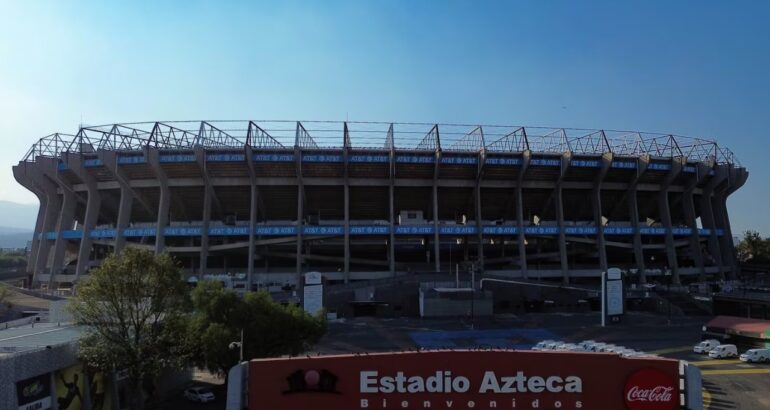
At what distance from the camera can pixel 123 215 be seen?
69688mm

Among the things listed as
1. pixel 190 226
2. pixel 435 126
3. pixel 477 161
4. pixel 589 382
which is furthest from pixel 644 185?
pixel 589 382

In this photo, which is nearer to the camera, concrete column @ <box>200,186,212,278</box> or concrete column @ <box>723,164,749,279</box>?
concrete column @ <box>200,186,212,278</box>

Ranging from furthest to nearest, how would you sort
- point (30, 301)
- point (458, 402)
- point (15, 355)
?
1. point (30, 301)
2. point (15, 355)
3. point (458, 402)

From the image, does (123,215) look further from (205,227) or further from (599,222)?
(599,222)

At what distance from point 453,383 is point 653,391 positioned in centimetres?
535

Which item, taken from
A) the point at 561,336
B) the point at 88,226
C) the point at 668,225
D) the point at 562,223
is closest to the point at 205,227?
the point at 88,226

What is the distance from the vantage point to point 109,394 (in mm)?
26656

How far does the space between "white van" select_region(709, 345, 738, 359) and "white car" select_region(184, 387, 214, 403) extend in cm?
3730

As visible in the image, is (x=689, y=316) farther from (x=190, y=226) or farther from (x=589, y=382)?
(x=190, y=226)

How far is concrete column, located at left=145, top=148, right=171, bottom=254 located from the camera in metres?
64.9

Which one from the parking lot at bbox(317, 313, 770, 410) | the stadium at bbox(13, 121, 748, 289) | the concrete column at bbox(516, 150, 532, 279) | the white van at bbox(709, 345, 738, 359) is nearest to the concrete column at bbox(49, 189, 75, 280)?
the stadium at bbox(13, 121, 748, 289)

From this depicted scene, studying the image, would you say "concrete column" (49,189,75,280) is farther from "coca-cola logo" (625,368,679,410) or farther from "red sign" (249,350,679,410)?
"coca-cola logo" (625,368,679,410)

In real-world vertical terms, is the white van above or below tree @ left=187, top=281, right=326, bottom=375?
below

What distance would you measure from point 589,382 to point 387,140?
57.6 meters
